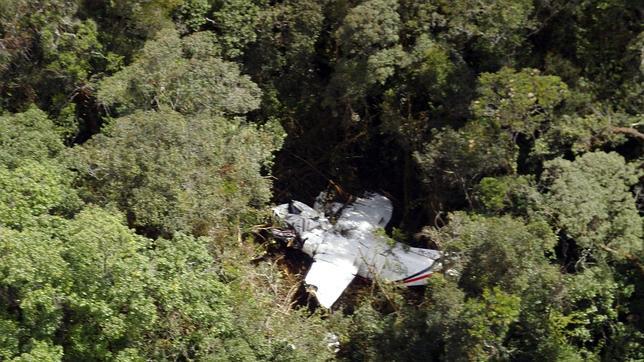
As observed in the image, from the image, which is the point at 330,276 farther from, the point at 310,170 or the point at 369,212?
the point at 310,170

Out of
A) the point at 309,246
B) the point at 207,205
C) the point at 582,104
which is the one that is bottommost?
the point at 309,246

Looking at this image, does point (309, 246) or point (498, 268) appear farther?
point (309, 246)

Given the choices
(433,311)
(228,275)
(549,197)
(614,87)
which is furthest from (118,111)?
(614,87)

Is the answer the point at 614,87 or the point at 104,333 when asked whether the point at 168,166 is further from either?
the point at 614,87

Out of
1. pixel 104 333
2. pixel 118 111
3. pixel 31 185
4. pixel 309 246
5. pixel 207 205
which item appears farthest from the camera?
pixel 309 246

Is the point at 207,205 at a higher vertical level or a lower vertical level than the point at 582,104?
lower

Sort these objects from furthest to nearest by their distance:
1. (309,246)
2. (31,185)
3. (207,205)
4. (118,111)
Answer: (309,246) < (118,111) < (207,205) < (31,185)

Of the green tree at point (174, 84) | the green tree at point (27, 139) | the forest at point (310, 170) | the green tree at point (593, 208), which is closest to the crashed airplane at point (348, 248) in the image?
the forest at point (310, 170)
